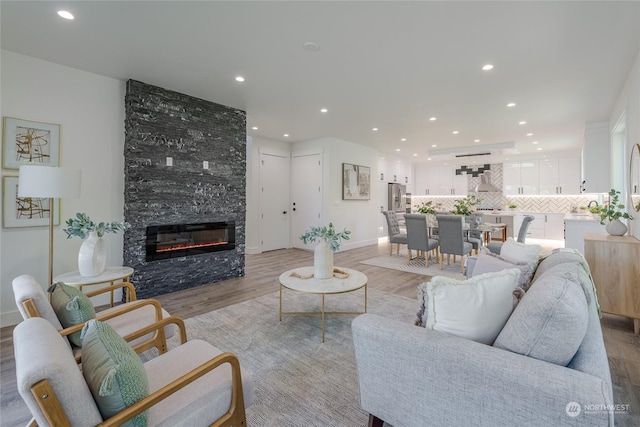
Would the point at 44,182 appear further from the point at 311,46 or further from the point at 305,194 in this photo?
the point at 305,194

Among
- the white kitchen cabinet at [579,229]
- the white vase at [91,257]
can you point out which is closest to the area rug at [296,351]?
the white vase at [91,257]

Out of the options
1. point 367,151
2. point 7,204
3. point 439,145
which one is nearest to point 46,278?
point 7,204

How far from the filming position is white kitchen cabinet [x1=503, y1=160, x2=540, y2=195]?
341 inches

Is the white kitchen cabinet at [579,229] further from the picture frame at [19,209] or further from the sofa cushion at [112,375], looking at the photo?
the picture frame at [19,209]

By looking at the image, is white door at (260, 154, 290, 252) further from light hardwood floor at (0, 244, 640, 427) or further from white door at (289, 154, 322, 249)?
light hardwood floor at (0, 244, 640, 427)

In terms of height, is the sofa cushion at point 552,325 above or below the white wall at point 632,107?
below

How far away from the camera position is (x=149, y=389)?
120 cm

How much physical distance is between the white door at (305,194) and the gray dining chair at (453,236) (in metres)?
2.72

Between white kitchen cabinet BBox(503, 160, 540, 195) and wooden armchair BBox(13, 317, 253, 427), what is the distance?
1003 cm

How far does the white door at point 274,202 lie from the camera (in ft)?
22.1

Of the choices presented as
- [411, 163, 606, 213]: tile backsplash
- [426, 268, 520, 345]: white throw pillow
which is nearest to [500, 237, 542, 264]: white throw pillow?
[426, 268, 520, 345]: white throw pillow

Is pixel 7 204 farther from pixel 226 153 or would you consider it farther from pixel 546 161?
pixel 546 161


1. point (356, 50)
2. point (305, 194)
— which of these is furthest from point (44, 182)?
point (305, 194)

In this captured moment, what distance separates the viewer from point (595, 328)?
1166 millimetres
